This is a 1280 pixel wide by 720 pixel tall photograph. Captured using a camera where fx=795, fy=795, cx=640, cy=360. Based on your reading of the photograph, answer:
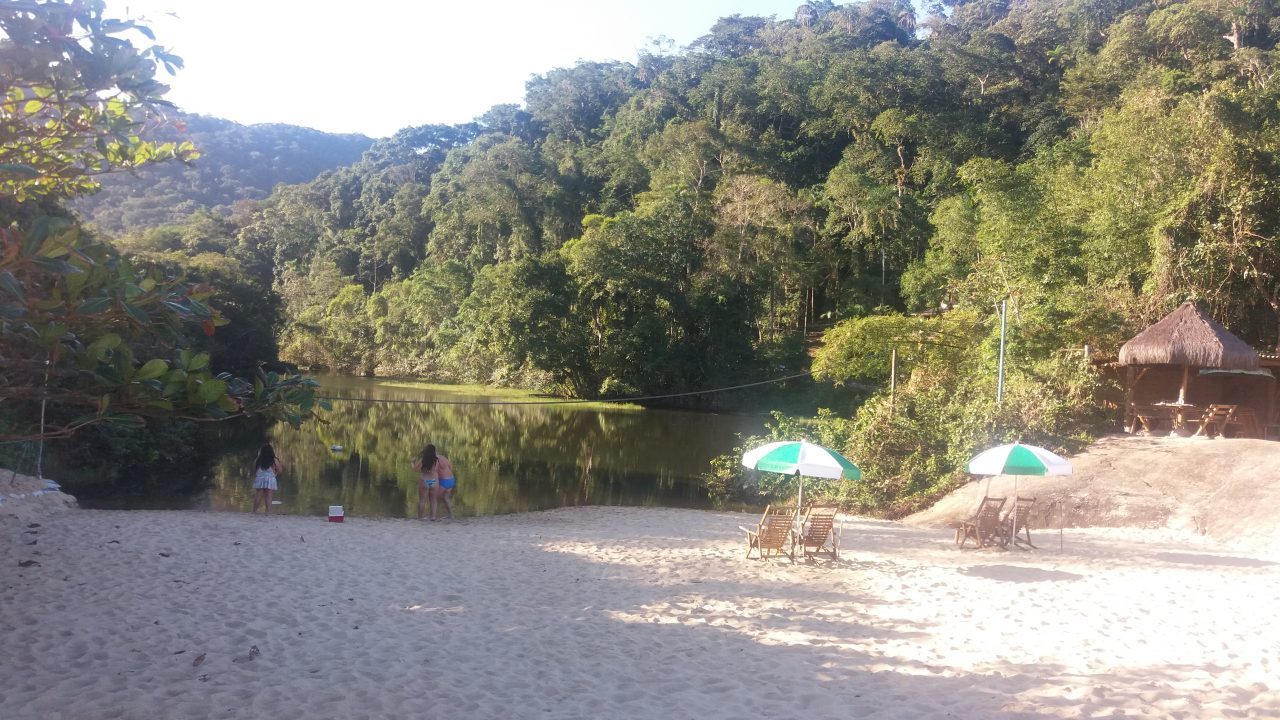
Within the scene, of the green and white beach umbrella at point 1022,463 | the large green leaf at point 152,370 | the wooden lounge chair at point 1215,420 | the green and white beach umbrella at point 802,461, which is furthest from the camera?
the wooden lounge chair at point 1215,420

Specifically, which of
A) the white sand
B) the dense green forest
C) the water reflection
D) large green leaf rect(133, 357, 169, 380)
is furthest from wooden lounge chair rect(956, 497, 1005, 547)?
→ large green leaf rect(133, 357, 169, 380)

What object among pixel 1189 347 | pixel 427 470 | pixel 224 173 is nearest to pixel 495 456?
pixel 427 470

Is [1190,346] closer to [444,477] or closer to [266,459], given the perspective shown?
[444,477]

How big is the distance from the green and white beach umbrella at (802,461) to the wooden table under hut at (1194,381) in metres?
9.56

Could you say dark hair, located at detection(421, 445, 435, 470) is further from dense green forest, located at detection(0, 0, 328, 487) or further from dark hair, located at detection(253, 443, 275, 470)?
dense green forest, located at detection(0, 0, 328, 487)

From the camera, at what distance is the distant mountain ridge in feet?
235

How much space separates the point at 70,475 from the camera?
51.8ft

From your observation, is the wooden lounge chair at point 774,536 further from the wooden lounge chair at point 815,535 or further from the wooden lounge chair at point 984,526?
the wooden lounge chair at point 984,526

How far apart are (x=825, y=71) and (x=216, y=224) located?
154ft

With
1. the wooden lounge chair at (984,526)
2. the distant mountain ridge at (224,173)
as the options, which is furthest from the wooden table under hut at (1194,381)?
the distant mountain ridge at (224,173)

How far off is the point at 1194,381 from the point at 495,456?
17546 millimetres

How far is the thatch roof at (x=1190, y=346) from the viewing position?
14.7 metres

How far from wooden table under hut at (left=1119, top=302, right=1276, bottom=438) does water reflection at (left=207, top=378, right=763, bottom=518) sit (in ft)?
30.4

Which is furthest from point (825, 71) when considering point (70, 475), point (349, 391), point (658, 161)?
point (70, 475)
